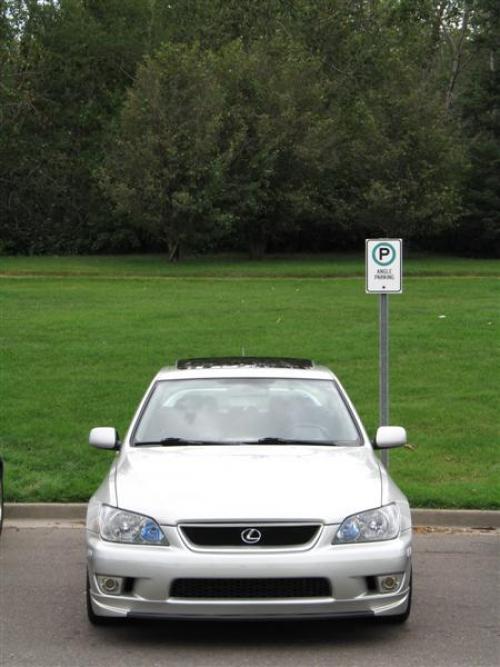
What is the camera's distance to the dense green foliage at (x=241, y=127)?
40750 mm

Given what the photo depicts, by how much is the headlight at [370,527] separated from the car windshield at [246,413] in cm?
108

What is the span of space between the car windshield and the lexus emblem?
1264 millimetres

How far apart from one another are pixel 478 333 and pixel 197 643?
13.8 m

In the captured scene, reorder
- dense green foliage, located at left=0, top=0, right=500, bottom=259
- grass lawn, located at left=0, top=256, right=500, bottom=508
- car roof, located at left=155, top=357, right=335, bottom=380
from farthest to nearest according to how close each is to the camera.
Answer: dense green foliage, located at left=0, top=0, right=500, bottom=259 → grass lawn, located at left=0, top=256, right=500, bottom=508 → car roof, located at left=155, top=357, right=335, bottom=380

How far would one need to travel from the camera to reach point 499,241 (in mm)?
51750

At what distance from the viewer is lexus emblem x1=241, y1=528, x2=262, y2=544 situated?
5504 millimetres

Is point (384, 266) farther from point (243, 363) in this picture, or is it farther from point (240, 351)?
point (240, 351)

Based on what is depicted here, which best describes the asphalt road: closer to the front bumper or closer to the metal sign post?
the front bumper

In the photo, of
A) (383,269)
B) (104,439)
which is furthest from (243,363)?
(383,269)

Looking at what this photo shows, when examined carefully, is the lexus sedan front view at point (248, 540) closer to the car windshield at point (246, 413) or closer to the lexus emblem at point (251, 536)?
the lexus emblem at point (251, 536)

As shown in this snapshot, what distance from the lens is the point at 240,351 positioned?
54.8 ft

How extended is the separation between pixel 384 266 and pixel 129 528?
4552 millimetres

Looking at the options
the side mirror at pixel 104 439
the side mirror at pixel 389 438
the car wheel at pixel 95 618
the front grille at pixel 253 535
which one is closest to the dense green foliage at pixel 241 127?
the side mirror at pixel 104 439

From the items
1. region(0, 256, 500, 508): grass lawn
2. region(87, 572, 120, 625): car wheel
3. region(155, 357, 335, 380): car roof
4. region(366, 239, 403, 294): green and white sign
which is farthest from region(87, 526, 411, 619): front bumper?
region(366, 239, 403, 294): green and white sign
